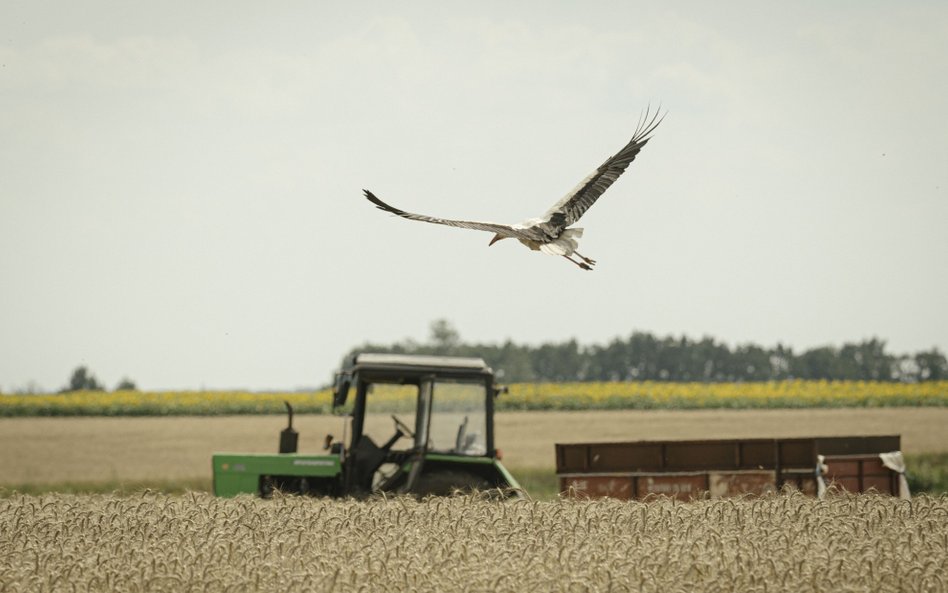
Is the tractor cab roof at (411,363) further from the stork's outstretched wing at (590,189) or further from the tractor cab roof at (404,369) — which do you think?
the stork's outstretched wing at (590,189)

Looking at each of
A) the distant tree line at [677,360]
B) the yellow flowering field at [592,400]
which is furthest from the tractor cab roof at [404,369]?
the distant tree line at [677,360]

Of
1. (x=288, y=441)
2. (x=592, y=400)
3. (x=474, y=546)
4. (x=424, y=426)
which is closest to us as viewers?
(x=474, y=546)

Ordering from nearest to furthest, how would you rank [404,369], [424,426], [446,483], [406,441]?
1. [446,483]
2. [424,426]
3. [404,369]
4. [406,441]

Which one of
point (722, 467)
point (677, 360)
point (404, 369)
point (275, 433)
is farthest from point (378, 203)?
point (677, 360)

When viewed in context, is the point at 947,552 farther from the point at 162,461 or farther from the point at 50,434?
the point at 50,434

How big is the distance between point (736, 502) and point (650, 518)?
3.69 ft

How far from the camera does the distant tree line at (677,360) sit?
58594 mm

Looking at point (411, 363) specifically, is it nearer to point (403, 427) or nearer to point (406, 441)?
point (403, 427)

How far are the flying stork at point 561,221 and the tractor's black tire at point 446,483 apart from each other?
4.60 m

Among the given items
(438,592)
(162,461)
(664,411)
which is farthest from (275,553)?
(664,411)

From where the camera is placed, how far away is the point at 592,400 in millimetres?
42281

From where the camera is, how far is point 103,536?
8609 millimetres

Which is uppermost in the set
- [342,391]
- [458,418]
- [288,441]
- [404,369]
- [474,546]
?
[404,369]

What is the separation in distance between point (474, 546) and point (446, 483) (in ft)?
13.1
